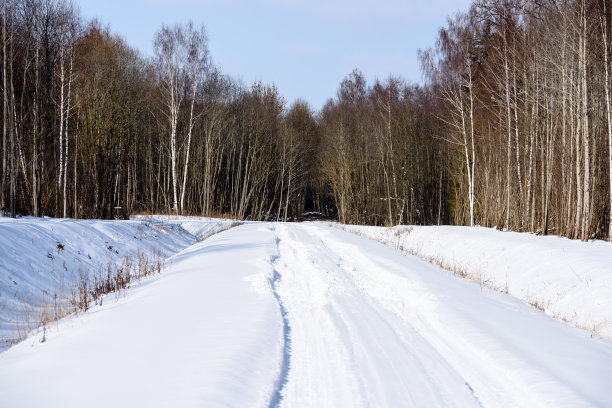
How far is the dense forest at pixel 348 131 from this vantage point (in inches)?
480

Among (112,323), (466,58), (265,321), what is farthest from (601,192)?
(112,323)

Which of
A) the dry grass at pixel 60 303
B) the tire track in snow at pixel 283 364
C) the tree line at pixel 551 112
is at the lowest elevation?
the dry grass at pixel 60 303

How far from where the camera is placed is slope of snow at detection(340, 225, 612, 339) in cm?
648

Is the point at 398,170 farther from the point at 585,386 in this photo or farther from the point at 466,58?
the point at 585,386

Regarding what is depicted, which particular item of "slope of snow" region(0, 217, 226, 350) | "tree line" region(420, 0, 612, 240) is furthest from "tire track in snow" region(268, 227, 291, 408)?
"tree line" region(420, 0, 612, 240)

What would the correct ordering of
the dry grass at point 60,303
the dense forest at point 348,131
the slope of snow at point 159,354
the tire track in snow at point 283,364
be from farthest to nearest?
1. the dense forest at point 348,131
2. the dry grass at point 60,303
3. the tire track in snow at point 283,364
4. the slope of snow at point 159,354

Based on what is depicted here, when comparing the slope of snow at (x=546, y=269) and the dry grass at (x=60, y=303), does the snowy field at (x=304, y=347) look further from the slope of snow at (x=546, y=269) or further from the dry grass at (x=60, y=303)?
the dry grass at (x=60, y=303)

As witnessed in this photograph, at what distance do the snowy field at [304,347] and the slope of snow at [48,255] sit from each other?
9cm

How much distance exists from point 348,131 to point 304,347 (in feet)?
107

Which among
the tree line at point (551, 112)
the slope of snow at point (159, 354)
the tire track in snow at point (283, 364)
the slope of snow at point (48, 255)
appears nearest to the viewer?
the slope of snow at point (159, 354)

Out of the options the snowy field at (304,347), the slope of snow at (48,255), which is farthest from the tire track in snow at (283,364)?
the slope of snow at (48,255)

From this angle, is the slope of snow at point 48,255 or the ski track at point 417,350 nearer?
the ski track at point 417,350

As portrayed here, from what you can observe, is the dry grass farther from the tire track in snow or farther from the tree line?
the tree line

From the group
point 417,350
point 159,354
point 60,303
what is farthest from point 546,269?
point 60,303
